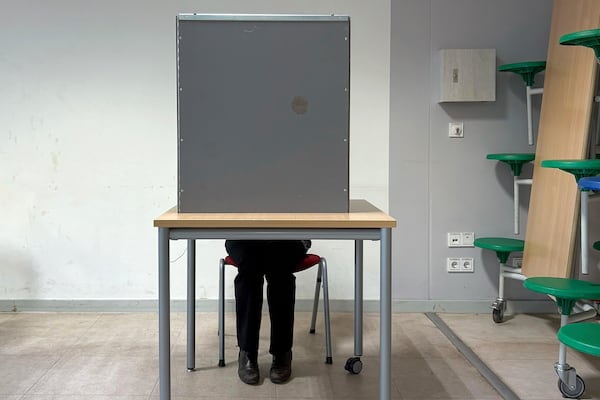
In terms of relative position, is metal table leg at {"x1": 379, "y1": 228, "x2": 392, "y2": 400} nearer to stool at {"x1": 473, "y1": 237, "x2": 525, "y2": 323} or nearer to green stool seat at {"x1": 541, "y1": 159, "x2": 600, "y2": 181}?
green stool seat at {"x1": 541, "y1": 159, "x2": 600, "y2": 181}

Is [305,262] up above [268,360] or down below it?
above

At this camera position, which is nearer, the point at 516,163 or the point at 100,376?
the point at 100,376

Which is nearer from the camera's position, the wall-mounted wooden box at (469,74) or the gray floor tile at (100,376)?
the gray floor tile at (100,376)

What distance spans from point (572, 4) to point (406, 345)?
1.82 m

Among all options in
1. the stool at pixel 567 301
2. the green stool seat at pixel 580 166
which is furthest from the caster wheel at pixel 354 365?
the green stool seat at pixel 580 166

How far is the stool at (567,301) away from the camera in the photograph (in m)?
2.46

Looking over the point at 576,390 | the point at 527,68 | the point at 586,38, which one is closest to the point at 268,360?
the point at 576,390

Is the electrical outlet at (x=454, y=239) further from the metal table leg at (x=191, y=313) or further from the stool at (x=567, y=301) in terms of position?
the metal table leg at (x=191, y=313)

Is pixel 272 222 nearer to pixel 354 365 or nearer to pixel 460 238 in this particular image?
pixel 354 365

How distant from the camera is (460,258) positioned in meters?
3.78

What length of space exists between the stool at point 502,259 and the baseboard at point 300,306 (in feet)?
0.69

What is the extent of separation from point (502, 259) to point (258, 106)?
207 centimetres

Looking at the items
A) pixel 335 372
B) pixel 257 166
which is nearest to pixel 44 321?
pixel 335 372

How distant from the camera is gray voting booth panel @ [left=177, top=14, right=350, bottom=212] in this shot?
6.57 feet
